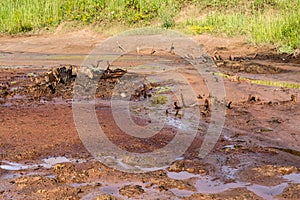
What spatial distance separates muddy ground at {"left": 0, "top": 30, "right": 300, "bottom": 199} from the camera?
3.32m

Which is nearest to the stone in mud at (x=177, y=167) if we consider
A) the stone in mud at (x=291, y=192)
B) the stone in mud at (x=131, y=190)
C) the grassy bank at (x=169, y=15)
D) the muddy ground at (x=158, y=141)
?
the muddy ground at (x=158, y=141)

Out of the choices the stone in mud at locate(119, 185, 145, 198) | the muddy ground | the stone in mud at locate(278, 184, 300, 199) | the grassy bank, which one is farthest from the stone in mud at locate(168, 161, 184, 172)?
the grassy bank

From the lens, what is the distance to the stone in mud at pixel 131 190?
3.19 meters

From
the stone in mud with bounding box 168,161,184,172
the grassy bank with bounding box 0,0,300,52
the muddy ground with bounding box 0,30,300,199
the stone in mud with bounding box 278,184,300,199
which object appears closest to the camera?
the stone in mud with bounding box 278,184,300,199

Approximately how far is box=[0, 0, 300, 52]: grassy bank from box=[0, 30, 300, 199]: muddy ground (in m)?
3.14

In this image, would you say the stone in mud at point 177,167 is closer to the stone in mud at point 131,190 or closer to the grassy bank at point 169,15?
the stone in mud at point 131,190

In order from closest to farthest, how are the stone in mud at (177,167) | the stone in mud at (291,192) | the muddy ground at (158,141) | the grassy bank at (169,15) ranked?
the stone in mud at (291,192)
the muddy ground at (158,141)
the stone in mud at (177,167)
the grassy bank at (169,15)

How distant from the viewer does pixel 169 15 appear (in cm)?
1332

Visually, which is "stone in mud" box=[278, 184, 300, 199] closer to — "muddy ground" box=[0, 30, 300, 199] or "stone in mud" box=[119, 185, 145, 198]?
"muddy ground" box=[0, 30, 300, 199]

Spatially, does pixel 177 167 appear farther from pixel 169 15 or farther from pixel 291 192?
pixel 169 15

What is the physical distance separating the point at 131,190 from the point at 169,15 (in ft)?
34.3

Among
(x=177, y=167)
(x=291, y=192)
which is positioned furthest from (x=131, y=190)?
(x=291, y=192)

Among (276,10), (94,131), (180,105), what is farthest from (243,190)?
(276,10)

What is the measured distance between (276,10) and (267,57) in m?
3.72
